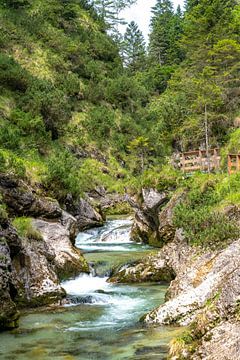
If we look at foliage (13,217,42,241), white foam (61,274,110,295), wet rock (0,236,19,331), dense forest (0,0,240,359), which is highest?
dense forest (0,0,240,359)

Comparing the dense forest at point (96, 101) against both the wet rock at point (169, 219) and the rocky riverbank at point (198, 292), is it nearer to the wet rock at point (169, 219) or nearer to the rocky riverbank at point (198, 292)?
the wet rock at point (169, 219)

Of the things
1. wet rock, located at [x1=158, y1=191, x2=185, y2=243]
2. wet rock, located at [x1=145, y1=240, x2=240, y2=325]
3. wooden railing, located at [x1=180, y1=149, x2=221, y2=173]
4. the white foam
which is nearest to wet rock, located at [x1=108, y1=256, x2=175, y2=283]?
the white foam

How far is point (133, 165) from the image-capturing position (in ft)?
140

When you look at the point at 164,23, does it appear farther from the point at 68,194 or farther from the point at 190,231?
the point at 190,231

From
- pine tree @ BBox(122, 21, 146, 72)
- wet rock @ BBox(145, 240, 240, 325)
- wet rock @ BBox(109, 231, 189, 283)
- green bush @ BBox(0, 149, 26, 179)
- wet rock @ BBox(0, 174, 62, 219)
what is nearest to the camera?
wet rock @ BBox(145, 240, 240, 325)

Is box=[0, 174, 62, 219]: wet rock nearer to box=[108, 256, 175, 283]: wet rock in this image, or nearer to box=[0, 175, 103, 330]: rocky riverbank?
box=[0, 175, 103, 330]: rocky riverbank

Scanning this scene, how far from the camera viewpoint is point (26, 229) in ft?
49.8

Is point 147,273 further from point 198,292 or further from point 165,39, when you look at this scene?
point 165,39

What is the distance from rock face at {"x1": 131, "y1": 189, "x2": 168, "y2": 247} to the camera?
22844mm

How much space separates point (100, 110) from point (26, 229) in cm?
3007

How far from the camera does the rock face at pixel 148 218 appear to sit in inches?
899

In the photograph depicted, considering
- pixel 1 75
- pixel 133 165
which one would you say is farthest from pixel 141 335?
pixel 133 165

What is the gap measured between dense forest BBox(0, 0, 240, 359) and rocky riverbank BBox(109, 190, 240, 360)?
1.99m

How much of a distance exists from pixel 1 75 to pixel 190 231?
26.7m
